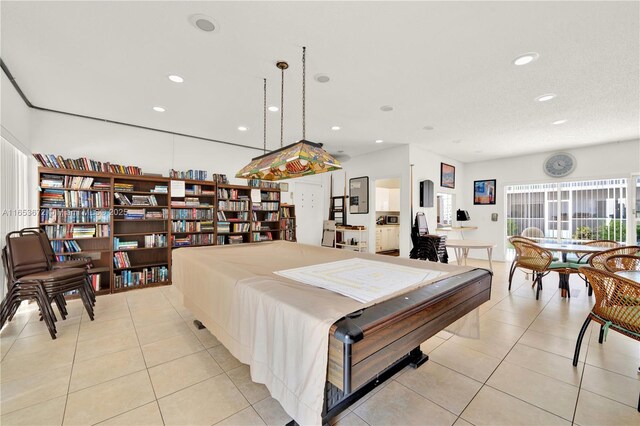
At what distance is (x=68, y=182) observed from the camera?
12.2 ft

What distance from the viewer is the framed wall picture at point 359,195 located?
6453mm

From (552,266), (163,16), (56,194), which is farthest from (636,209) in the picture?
(56,194)

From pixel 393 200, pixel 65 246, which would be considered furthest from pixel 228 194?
pixel 393 200

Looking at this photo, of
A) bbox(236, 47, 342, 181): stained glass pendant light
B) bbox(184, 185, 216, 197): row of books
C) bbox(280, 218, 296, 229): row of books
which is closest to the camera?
bbox(236, 47, 342, 181): stained glass pendant light

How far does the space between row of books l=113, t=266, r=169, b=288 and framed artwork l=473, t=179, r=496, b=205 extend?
7699 millimetres

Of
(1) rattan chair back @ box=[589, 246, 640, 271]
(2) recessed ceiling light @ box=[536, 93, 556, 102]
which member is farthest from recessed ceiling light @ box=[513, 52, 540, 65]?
(1) rattan chair back @ box=[589, 246, 640, 271]

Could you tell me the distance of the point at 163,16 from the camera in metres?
1.96

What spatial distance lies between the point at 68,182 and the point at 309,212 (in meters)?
4.69

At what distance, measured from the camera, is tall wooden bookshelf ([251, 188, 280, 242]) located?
5.70 metres

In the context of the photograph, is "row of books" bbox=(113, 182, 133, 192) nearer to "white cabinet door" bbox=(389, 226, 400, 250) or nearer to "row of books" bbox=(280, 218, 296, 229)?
"row of books" bbox=(280, 218, 296, 229)

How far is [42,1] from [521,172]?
8408 millimetres

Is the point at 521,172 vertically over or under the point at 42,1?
under

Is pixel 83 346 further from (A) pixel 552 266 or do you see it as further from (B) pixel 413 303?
(A) pixel 552 266

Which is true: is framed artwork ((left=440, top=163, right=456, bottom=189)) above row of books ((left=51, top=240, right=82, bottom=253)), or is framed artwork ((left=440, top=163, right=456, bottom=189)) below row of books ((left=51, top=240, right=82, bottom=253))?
above
